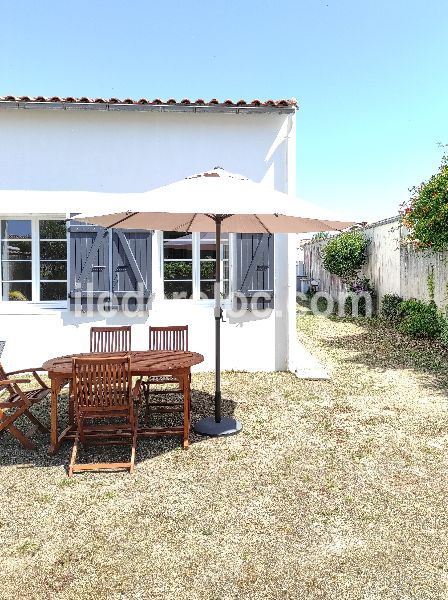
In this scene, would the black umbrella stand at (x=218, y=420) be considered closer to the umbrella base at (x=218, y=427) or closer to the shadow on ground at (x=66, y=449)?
the umbrella base at (x=218, y=427)

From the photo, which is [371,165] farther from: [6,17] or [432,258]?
[6,17]

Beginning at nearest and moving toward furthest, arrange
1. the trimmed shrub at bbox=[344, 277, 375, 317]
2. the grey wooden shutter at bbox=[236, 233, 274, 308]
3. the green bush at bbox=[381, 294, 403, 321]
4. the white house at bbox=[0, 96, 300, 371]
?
1. the white house at bbox=[0, 96, 300, 371]
2. the grey wooden shutter at bbox=[236, 233, 274, 308]
3. the green bush at bbox=[381, 294, 403, 321]
4. the trimmed shrub at bbox=[344, 277, 375, 317]

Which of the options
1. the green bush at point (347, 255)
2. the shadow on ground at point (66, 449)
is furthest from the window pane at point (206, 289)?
the green bush at point (347, 255)

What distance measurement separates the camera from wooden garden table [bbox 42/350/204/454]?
15.0 ft

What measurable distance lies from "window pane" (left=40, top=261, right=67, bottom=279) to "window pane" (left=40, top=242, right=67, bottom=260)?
0.10 metres

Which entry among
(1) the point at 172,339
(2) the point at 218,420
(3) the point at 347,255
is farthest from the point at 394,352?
(3) the point at 347,255

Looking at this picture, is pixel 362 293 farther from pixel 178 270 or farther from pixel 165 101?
pixel 165 101

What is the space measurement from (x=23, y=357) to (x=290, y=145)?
5.56 meters

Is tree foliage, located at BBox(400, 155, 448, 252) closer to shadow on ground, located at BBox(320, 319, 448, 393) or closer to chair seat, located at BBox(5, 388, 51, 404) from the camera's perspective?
shadow on ground, located at BBox(320, 319, 448, 393)

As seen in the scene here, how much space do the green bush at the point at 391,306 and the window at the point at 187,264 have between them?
24.7ft

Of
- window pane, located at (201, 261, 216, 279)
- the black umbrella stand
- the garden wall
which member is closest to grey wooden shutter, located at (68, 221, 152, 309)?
window pane, located at (201, 261, 216, 279)

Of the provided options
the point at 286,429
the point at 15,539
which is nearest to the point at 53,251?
the point at 286,429

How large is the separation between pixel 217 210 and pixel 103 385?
1.88 m

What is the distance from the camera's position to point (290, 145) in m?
7.66
